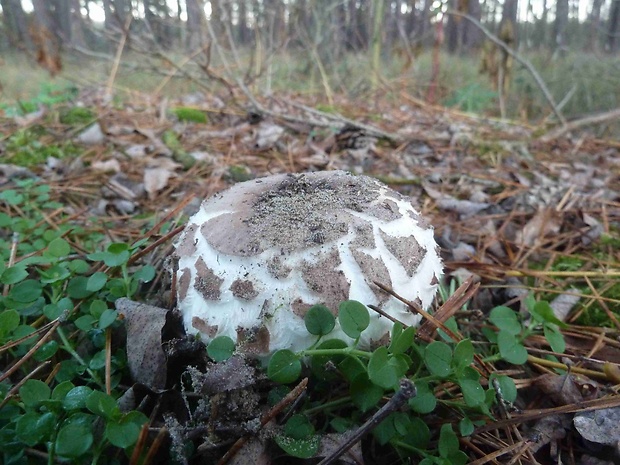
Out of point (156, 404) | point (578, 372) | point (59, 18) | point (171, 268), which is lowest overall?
point (578, 372)

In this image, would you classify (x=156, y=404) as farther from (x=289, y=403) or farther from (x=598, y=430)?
(x=598, y=430)

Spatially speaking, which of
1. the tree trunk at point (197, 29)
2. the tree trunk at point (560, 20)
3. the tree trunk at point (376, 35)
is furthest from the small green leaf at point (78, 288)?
the tree trunk at point (560, 20)

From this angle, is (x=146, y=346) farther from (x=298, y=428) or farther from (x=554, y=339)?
(x=554, y=339)

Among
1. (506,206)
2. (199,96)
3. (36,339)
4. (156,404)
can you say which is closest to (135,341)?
(156,404)

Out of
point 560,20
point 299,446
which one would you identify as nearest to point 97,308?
point 299,446

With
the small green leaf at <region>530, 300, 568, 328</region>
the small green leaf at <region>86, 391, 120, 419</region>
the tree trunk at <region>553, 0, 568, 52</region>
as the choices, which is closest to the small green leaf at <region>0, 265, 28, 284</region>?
the small green leaf at <region>86, 391, 120, 419</region>
